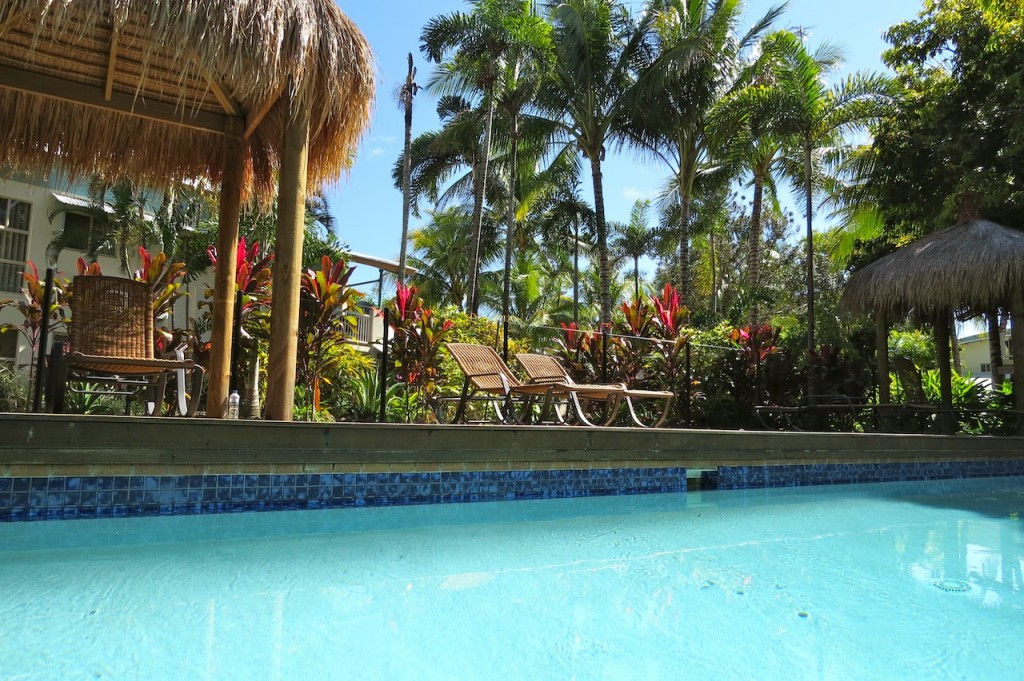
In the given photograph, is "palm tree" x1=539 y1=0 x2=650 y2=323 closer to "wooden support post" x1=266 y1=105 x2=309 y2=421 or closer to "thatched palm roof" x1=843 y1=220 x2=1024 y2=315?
"thatched palm roof" x1=843 y1=220 x2=1024 y2=315

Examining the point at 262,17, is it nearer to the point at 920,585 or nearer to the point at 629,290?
the point at 920,585

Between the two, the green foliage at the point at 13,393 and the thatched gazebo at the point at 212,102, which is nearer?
the thatched gazebo at the point at 212,102

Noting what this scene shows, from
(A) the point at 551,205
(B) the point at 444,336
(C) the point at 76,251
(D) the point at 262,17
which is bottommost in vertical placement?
(B) the point at 444,336

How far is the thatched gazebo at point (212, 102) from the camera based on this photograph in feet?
13.3

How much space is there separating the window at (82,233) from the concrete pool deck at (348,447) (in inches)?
555

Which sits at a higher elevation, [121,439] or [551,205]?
[551,205]

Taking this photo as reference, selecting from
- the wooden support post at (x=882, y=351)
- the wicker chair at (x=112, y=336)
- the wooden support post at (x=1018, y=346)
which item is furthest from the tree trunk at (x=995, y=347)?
the wicker chair at (x=112, y=336)

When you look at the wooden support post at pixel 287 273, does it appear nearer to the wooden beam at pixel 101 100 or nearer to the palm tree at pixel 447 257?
the wooden beam at pixel 101 100

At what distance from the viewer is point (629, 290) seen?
125 feet

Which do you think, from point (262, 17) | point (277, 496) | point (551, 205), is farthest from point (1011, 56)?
point (551, 205)

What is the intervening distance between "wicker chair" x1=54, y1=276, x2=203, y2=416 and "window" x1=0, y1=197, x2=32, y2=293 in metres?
11.9

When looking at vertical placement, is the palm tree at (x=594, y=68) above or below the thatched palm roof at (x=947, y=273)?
above

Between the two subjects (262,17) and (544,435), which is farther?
(544,435)

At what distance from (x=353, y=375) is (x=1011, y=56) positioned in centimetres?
1113
